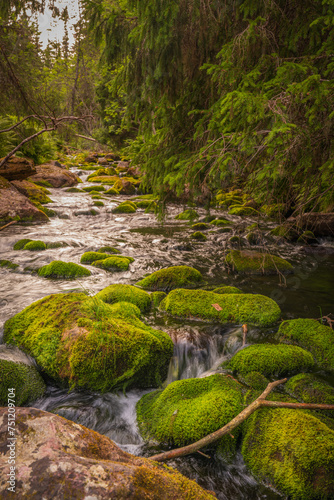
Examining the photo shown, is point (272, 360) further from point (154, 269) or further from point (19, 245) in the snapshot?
point (19, 245)

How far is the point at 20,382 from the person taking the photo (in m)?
3.00

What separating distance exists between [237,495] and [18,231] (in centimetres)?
1027

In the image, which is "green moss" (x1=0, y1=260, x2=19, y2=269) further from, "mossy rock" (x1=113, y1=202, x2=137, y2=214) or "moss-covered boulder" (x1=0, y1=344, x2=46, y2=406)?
"mossy rock" (x1=113, y1=202, x2=137, y2=214)

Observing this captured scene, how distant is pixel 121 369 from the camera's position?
10.4 ft

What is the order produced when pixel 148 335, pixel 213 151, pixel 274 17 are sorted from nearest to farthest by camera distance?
pixel 148 335, pixel 213 151, pixel 274 17

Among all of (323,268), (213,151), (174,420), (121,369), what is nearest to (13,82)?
(213,151)

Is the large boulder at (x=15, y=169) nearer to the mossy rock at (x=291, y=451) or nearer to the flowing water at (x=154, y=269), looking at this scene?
the flowing water at (x=154, y=269)

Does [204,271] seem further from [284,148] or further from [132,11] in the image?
[132,11]

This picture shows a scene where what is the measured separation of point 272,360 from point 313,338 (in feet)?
3.03

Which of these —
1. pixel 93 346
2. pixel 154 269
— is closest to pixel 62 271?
pixel 154 269

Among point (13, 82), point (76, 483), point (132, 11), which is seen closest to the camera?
point (76, 483)

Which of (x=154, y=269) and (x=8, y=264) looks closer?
(x=8, y=264)

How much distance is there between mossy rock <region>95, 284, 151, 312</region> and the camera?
4.84m

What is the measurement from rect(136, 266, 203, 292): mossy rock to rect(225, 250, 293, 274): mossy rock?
147 centimetres
